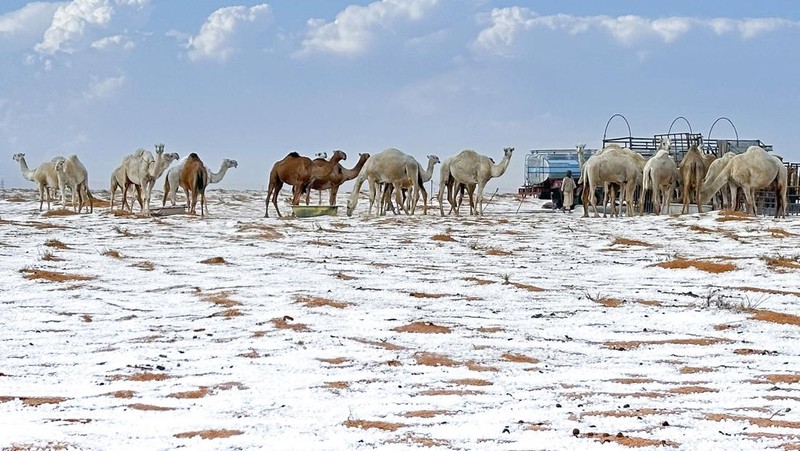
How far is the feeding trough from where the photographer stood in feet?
88.4

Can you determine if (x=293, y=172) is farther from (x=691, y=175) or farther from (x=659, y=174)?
(x=691, y=175)

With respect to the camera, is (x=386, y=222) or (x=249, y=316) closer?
(x=249, y=316)

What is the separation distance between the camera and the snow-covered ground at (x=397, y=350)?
4371 mm

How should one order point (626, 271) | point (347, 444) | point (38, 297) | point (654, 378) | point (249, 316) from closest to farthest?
point (347, 444), point (654, 378), point (249, 316), point (38, 297), point (626, 271)

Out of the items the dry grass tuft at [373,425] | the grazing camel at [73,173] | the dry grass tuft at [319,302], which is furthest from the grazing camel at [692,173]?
the dry grass tuft at [373,425]

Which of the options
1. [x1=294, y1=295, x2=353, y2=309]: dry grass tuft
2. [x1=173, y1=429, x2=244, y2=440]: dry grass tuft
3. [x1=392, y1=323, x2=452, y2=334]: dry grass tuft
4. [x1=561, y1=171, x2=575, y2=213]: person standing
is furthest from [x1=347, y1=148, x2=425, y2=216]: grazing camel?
[x1=173, y1=429, x2=244, y2=440]: dry grass tuft

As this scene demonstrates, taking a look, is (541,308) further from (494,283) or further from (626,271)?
(626,271)

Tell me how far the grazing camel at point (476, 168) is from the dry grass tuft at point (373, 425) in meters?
24.4

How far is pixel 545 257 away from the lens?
44.2ft

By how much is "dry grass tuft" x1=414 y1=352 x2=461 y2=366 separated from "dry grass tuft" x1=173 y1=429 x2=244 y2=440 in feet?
6.14

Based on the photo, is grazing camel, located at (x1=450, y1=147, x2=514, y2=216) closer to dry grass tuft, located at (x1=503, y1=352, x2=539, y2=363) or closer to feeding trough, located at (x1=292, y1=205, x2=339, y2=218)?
feeding trough, located at (x1=292, y1=205, x2=339, y2=218)

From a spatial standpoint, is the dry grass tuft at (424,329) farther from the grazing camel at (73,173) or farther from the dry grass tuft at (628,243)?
the grazing camel at (73,173)

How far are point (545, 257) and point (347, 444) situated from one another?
379 inches

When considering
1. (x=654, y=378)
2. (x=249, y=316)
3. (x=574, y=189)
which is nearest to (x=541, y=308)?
(x=249, y=316)
